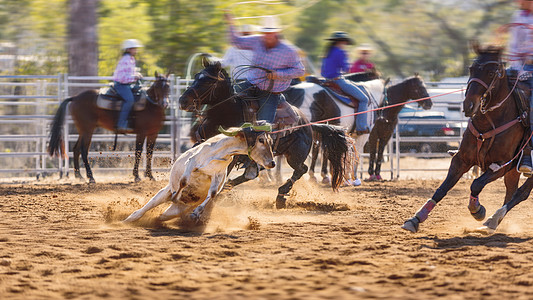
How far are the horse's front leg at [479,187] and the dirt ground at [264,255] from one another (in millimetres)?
185

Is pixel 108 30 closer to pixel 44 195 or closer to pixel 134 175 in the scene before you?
pixel 134 175

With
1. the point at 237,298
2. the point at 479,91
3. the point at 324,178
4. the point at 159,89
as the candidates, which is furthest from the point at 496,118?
the point at 159,89

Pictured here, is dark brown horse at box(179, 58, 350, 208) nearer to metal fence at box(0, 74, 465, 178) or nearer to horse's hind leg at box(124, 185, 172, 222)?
horse's hind leg at box(124, 185, 172, 222)

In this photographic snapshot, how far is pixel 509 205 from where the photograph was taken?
635cm

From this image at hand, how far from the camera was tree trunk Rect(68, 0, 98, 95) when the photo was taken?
13.9m

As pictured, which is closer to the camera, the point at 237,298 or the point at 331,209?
the point at 237,298

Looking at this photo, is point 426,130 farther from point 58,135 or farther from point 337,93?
point 58,135

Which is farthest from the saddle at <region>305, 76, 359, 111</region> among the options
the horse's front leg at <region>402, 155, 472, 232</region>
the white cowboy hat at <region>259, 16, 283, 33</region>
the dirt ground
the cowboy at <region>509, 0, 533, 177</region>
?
the horse's front leg at <region>402, 155, 472, 232</region>

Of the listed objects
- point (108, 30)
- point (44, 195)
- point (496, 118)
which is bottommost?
point (44, 195)

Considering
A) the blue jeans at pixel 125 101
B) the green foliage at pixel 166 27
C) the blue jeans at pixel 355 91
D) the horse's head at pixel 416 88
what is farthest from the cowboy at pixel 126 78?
the horse's head at pixel 416 88

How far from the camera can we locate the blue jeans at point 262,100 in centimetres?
783

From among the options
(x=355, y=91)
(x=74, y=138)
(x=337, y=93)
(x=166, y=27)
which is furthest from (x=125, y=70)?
(x=166, y=27)

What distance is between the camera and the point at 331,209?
825 centimetres

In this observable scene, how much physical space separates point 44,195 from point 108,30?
9053 millimetres
